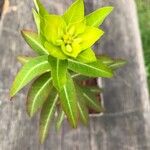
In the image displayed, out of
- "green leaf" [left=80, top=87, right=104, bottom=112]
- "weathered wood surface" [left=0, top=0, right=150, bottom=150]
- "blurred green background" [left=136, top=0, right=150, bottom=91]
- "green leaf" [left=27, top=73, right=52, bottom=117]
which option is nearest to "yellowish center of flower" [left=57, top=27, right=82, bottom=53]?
"green leaf" [left=27, top=73, right=52, bottom=117]

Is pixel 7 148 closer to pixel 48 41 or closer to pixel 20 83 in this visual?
→ pixel 20 83

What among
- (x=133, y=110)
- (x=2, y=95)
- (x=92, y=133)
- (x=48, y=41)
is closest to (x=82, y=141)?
(x=92, y=133)

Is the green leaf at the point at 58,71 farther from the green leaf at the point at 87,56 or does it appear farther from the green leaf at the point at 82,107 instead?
the green leaf at the point at 82,107

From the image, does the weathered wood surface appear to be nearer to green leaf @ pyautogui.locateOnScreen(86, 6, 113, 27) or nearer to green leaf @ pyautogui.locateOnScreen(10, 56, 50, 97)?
green leaf @ pyautogui.locateOnScreen(10, 56, 50, 97)

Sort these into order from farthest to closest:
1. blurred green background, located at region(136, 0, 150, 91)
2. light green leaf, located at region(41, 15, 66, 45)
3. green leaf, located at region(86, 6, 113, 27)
Result: 1. blurred green background, located at region(136, 0, 150, 91)
2. green leaf, located at region(86, 6, 113, 27)
3. light green leaf, located at region(41, 15, 66, 45)

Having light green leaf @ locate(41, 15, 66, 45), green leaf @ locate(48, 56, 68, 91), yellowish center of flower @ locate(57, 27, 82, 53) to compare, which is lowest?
green leaf @ locate(48, 56, 68, 91)
